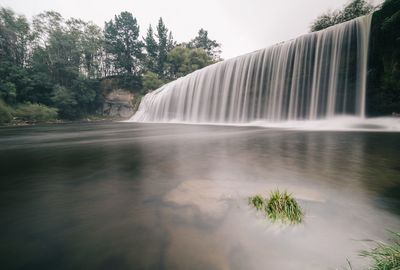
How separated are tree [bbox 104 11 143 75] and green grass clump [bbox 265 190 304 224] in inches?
1797

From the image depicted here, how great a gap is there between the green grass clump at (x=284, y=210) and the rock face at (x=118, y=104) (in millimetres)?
34680

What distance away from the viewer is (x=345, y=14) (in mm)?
19234

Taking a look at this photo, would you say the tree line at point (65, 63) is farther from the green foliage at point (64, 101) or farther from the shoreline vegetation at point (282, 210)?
the shoreline vegetation at point (282, 210)

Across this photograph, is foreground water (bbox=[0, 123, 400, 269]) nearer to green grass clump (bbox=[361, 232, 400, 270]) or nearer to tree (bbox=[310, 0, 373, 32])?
green grass clump (bbox=[361, 232, 400, 270])

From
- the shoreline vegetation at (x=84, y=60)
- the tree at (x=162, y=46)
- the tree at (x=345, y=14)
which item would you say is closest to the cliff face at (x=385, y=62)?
the shoreline vegetation at (x=84, y=60)

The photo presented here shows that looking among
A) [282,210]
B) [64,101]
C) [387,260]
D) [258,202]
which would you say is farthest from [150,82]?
[387,260]

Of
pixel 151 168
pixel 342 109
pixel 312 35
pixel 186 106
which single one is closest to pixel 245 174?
pixel 151 168

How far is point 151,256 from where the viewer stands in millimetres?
925

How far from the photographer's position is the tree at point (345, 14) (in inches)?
739

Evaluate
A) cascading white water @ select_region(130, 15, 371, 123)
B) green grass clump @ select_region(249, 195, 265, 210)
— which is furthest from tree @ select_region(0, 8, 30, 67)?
green grass clump @ select_region(249, 195, 265, 210)

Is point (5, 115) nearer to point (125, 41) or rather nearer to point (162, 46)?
point (125, 41)

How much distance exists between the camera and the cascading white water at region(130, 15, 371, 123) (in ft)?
29.8

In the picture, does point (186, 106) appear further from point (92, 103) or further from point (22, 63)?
point (22, 63)

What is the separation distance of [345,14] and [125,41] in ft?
135
